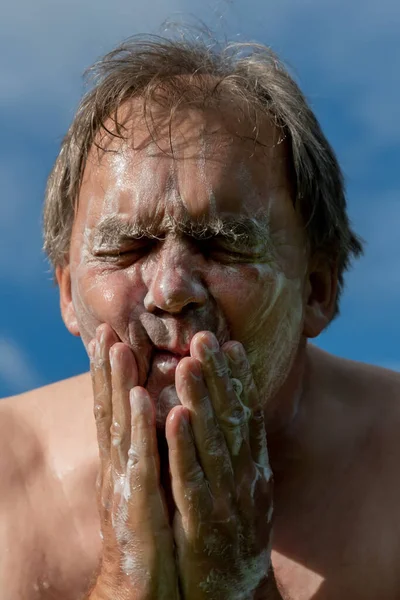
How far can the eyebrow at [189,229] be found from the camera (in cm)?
258

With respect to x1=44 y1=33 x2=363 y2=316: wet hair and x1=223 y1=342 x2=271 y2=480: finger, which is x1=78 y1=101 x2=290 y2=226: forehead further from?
x1=223 y1=342 x2=271 y2=480: finger

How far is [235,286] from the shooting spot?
8.57 ft

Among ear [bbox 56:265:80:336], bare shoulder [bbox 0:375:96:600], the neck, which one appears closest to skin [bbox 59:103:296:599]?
ear [bbox 56:265:80:336]

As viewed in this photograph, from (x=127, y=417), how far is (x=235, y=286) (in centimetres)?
54

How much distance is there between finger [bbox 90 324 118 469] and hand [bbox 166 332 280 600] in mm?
219

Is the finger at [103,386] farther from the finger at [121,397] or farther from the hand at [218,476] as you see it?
the hand at [218,476]

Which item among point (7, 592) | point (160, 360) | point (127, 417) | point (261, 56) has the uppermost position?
point (261, 56)

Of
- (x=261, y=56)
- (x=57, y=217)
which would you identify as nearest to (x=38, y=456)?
(x=57, y=217)

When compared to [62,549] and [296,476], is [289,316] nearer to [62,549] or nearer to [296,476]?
[296,476]

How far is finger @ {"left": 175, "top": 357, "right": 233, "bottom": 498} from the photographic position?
230 cm

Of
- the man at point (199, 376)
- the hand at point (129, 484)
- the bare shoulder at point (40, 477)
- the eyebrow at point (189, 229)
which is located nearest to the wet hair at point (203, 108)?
the man at point (199, 376)

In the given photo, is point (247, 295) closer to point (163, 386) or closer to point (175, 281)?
point (175, 281)

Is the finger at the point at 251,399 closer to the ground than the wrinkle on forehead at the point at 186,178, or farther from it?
closer to the ground

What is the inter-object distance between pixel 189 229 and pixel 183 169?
199mm
